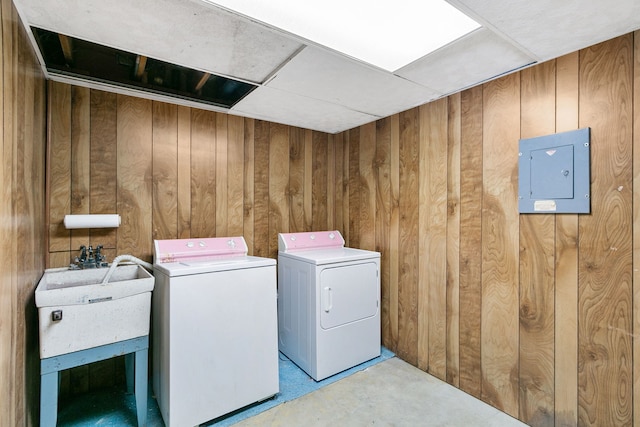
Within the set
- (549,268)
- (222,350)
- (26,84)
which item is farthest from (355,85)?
(222,350)

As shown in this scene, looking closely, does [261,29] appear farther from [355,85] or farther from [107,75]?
[107,75]

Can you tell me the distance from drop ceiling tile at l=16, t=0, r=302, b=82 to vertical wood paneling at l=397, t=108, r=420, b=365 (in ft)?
4.06

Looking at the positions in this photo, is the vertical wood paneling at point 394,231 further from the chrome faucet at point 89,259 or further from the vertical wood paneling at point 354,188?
the chrome faucet at point 89,259

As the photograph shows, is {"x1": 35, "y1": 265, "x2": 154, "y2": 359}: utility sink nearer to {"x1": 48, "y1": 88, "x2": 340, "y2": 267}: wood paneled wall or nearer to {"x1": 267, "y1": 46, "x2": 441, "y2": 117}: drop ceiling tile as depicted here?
{"x1": 48, "y1": 88, "x2": 340, "y2": 267}: wood paneled wall

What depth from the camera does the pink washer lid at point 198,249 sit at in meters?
2.11

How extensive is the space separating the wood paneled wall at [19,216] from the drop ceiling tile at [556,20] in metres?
1.75

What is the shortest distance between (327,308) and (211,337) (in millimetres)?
841

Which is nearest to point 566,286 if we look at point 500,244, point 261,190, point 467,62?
point 500,244

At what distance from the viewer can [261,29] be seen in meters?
1.38

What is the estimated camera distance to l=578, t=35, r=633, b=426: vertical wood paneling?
4.66 ft

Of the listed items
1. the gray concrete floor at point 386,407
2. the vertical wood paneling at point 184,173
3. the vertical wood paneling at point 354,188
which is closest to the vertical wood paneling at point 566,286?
the gray concrete floor at point 386,407

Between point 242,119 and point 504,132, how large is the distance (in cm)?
199

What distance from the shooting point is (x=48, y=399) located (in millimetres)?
1458

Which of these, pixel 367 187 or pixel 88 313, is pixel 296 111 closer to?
pixel 367 187
